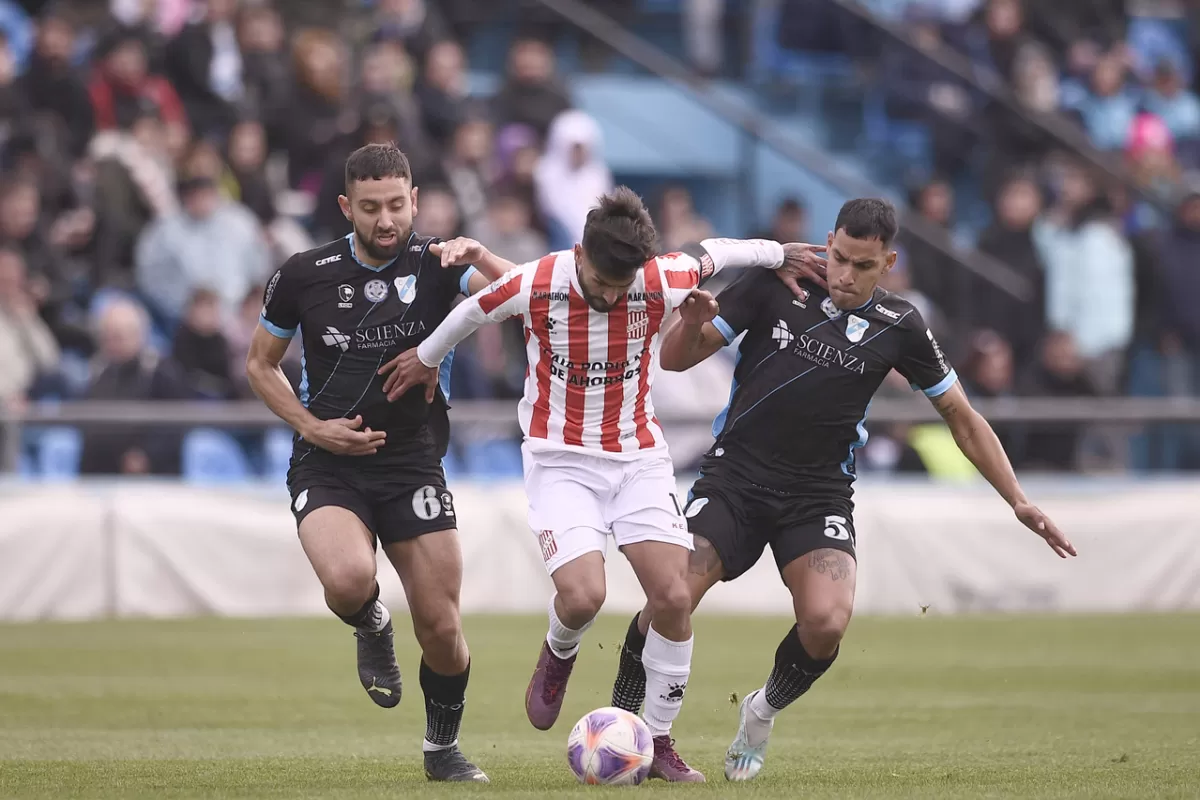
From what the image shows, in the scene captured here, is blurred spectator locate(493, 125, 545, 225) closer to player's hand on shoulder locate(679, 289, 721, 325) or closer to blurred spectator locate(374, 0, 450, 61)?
blurred spectator locate(374, 0, 450, 61)

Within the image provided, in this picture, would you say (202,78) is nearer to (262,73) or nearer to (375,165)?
(262,73)

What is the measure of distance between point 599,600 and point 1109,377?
12.1 m

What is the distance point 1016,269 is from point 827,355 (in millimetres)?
11436

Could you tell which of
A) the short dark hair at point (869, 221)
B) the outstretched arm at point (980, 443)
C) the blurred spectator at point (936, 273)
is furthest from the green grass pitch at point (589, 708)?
the blurred spectator at point (936, 273)

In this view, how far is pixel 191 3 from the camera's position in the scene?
17.5 m

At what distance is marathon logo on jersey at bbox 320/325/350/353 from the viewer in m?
7.44

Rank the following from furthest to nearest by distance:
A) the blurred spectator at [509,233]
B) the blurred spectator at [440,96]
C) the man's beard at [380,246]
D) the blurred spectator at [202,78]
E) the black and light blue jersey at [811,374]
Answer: the blurred spectator at [440,96] → the blurred spectator at [202,78] → the blurred spectator at [509,233] → the black and light blue jersey at [811,374] → the man's beard at [380,246]

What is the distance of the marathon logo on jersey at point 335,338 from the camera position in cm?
744

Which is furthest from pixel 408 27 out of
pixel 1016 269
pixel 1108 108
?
pixel 1108 108

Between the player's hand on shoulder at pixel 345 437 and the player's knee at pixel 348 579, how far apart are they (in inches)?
18.1

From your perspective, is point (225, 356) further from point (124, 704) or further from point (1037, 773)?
point (1037, 773)

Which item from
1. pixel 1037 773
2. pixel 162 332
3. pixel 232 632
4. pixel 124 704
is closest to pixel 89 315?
pixel 162 332

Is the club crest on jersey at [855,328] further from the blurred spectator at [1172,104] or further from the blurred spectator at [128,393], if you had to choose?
the blurred spectator at [1172,104]

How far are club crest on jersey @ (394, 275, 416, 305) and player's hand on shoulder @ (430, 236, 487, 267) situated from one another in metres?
0.17
